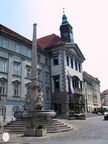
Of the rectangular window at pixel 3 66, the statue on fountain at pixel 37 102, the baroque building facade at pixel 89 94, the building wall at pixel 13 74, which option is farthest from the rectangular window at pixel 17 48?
the baroque building facade at pixel 89 94

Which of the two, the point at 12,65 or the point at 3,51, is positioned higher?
the point at 3,51

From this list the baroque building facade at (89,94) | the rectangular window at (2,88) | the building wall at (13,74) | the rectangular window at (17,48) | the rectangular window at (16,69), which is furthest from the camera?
the baroque building facade at (89,94)

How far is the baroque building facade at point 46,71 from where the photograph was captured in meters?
24.7

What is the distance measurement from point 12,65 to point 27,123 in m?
13.7

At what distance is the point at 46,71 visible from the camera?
110 ft

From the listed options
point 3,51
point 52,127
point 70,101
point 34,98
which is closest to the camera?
point 52,127

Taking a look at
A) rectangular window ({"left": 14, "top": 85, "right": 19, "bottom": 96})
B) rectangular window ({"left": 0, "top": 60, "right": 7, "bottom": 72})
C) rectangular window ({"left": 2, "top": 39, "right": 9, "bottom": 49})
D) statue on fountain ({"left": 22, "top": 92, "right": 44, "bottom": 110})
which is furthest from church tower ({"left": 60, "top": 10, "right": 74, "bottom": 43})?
statue on fountain ({"left": 22, "top": 92, "right": 44, "bottom": 110})

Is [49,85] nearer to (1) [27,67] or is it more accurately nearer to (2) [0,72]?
(1) [27,67]

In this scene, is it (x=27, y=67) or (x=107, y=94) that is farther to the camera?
(x=107, y=94)

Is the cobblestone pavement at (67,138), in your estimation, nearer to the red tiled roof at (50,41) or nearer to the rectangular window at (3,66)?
the rectangular window at (3,66)

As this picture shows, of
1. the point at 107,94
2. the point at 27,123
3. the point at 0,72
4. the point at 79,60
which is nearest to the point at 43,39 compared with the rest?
the point at 79,60

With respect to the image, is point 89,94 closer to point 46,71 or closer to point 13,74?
point 46,71

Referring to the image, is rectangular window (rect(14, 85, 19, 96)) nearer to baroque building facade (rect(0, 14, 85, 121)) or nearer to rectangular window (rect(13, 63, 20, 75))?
baroque building facade (rect(0, 14, 85, 121))

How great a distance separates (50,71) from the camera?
114 feet
